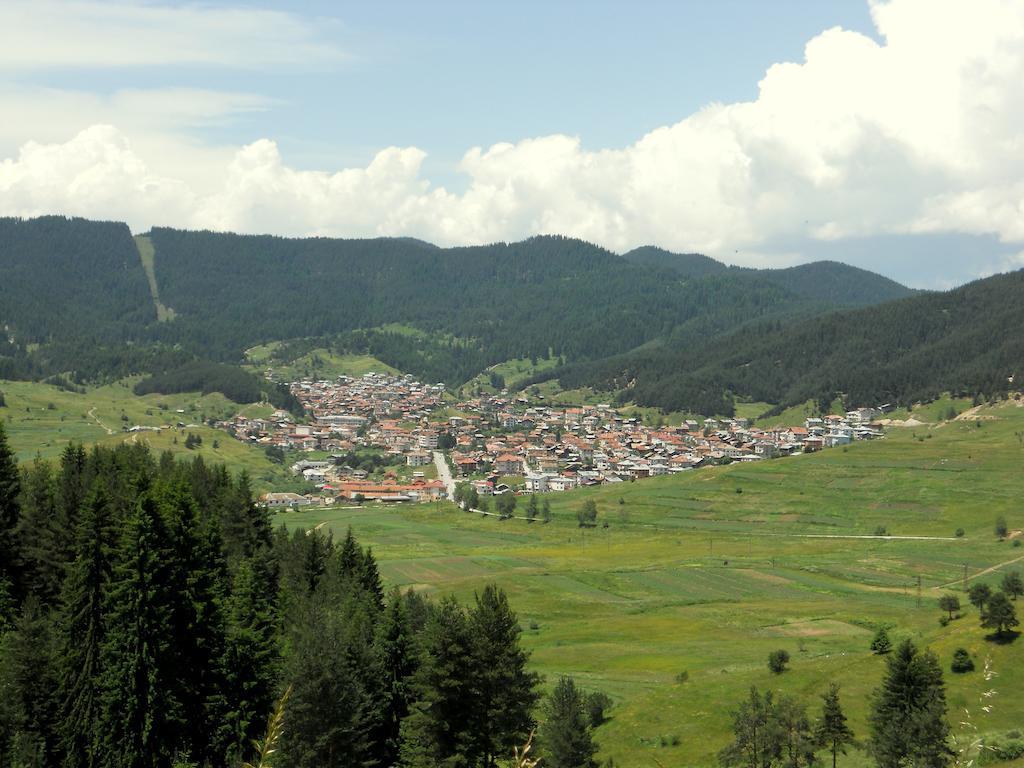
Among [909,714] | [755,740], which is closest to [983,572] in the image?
[909,714]

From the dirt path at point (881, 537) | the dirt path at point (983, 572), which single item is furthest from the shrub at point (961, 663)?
the dirt path at point (881, 537)

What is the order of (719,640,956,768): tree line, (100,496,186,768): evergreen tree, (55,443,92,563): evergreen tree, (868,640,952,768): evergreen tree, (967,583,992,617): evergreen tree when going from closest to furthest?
(100,496,186,768): evergreen tree → (868,640,952,768): evergreen tree → (55,443,92,563): evergreen tree → (719,640,956,768): tree line → (967,583,992,617): evergreen tree

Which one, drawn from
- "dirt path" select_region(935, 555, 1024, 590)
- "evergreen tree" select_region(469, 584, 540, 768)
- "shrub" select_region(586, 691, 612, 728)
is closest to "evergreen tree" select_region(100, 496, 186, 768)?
"evergreen tree" select_region(469, 584, 540, 768)

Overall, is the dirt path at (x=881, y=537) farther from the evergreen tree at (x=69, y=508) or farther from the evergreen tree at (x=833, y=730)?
the evergreen tree at (x=69, y=508)

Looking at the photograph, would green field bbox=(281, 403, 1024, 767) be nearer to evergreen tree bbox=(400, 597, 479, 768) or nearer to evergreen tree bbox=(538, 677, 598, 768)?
evergreen tree bbox=(400, 597, 479, 768)

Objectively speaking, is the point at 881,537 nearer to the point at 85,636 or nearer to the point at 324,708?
the point at 324,708

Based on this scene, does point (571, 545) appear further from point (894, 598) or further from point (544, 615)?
point (894, 598)

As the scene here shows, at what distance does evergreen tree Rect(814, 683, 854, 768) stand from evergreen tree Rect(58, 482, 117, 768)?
37.4 meters

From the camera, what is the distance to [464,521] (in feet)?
543

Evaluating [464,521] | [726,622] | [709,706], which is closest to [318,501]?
[464,521]

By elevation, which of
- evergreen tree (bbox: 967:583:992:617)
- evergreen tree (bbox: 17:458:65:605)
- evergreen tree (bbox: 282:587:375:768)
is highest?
evergreen tree (bbox: 17:458:65:605)

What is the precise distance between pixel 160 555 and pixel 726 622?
71119 millimetres

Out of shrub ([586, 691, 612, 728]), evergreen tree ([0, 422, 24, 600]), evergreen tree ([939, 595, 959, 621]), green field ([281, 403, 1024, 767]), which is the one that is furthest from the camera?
evergreen tree ([939, 595, 959, 621])

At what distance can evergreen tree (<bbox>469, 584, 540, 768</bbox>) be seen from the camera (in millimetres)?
34875
